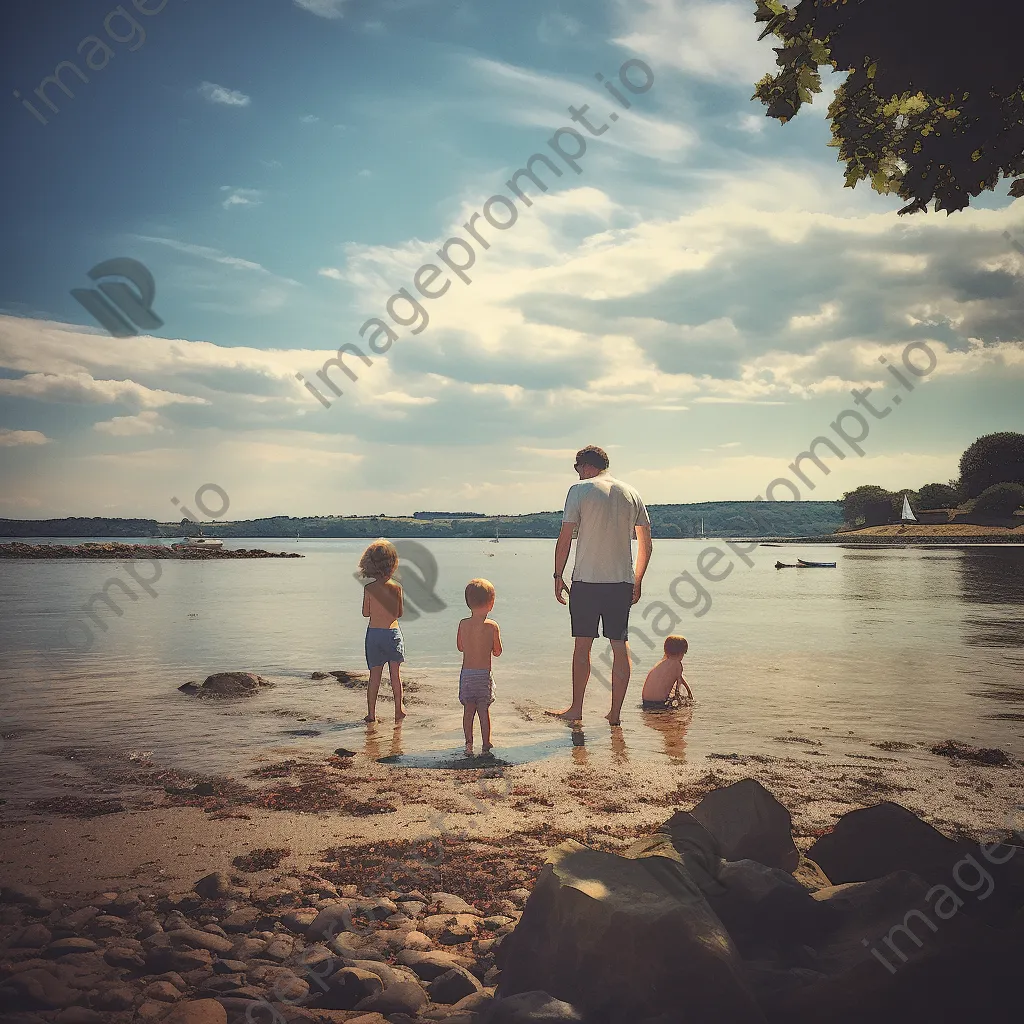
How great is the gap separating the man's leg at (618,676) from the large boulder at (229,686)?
5.14m

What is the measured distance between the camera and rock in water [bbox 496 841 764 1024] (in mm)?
2957

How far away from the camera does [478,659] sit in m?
7.93

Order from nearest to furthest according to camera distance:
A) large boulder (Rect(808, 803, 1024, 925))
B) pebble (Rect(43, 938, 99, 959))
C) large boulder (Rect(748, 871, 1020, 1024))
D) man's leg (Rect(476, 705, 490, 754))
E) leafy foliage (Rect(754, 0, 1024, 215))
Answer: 1. large boulder (Rect(748, 871, 1020, 1024))
2. pebble (Rect(43, 938, 99, 959))
3. large boulder (Rect(808, 803, 1024, 925))
4. leafy foliage (Rect(754, 0, 1024, 215))
5. man's leg (Rect(476, 705, 490, 754))

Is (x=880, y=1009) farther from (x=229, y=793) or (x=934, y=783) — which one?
(x=229, y=793)

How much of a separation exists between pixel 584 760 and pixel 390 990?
4.25 m

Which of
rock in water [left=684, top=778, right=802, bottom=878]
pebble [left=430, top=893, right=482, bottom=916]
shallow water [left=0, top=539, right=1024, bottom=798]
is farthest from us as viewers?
shallow water [left=0, top=539, right=1024, bottom=798]

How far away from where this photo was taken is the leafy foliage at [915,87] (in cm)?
444

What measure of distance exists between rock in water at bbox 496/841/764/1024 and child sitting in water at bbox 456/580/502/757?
14.2 feet

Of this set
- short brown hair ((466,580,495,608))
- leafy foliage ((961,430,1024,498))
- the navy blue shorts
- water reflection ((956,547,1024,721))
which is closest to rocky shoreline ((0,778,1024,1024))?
short brown hair ((466,580,495,608))

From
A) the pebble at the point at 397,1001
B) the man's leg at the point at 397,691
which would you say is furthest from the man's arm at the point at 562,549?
the pebble at the point at 397,1001

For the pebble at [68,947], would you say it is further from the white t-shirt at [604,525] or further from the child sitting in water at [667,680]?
the child sitting in water at [667,680]

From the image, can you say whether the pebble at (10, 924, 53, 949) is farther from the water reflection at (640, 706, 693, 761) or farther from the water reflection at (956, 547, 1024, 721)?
the water reflection at (956, 547, 1024, 721)

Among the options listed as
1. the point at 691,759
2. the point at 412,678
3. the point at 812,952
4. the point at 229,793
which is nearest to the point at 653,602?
the point at 412,678

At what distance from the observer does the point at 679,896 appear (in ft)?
10.7
